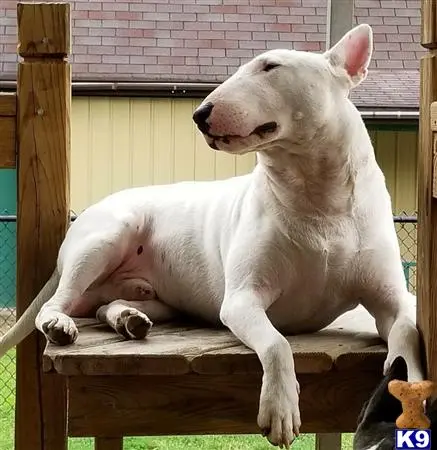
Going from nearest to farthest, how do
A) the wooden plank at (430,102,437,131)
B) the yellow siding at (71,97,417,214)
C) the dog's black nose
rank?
the wooden plank at (430,102,437,131) → the dog's black nose → the yellow siding at (71,97,417,214)

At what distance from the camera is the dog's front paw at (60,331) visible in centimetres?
163

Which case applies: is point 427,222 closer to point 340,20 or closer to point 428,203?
point 428,203

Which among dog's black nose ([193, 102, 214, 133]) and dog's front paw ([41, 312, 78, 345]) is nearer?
dog's black nose ([193, 102, 214, 133])

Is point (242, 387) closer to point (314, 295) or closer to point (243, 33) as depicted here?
point (314, 295)

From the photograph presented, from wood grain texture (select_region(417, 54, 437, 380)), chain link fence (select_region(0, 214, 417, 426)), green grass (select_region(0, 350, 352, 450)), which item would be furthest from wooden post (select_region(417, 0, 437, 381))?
green grass (select_region(0, 350, 352, 450))

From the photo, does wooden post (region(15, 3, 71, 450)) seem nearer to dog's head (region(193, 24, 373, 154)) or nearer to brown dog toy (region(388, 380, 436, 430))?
dog's head (region(193, 24, 373, 154))

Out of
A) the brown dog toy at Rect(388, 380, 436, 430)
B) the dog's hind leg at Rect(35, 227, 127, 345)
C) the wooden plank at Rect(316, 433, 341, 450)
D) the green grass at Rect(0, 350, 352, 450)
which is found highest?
the dog's hind leg at Rect(35, 227, 127, 345)

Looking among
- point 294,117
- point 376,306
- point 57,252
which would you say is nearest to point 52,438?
point 57,252

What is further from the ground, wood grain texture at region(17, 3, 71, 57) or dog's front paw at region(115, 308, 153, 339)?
wood grain texture at region(17, 3, 71, 57)

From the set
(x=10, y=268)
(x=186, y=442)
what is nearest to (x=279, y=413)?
(x=186, y=442)

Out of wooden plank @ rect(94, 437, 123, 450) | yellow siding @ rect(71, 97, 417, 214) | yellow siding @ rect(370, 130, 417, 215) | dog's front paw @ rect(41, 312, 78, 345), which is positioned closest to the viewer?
dog's front paw @ rect(41, 312, 78, 345)

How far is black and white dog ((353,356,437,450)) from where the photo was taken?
127cm

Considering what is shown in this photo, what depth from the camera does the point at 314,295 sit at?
171cm

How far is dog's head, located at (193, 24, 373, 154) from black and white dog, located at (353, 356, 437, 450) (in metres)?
0.44
